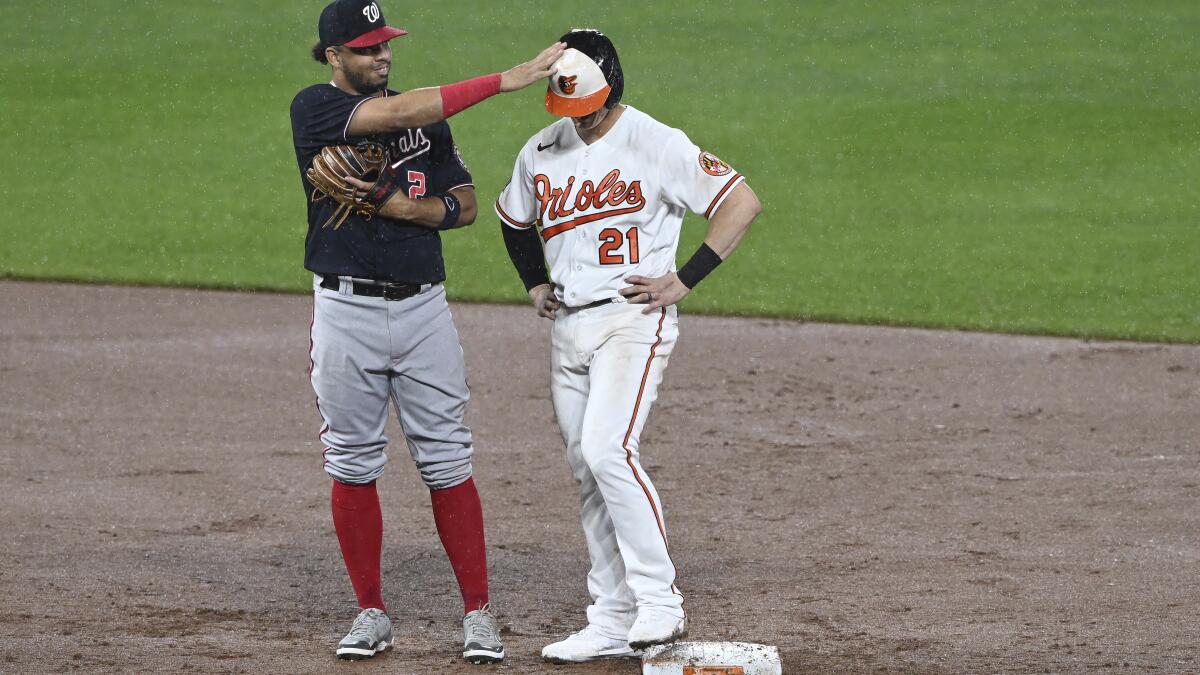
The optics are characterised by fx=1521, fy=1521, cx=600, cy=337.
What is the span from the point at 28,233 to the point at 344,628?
25.8ft

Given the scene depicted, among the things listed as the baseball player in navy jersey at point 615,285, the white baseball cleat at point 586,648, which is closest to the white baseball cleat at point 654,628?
the baseball player in navy jersey at point 615,285

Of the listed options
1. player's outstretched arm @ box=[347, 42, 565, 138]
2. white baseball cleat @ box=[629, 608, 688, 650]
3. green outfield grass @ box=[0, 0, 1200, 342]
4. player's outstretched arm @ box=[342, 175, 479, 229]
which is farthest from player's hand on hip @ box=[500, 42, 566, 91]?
green outfield grass @ box=[0, 0, 1200, 342]

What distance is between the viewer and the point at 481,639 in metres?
4.41

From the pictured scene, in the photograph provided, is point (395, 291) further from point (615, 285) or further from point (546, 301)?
point (615, 285)

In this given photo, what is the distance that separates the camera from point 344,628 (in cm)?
480

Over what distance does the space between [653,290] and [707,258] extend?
7.6 inches

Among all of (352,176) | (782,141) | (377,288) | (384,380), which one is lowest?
(384,380)

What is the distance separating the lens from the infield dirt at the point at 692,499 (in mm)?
4691

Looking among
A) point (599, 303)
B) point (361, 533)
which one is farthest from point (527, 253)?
point (361, 533)

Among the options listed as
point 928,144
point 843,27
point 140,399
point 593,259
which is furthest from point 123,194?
point 593,259

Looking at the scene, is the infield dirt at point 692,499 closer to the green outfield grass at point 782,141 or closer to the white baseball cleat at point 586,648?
the white baseball cleat at point 586,648

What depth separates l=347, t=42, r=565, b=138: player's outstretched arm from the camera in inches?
164

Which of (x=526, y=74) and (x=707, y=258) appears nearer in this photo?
(x=526, y=74)

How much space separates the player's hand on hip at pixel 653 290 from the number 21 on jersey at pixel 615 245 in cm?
8
